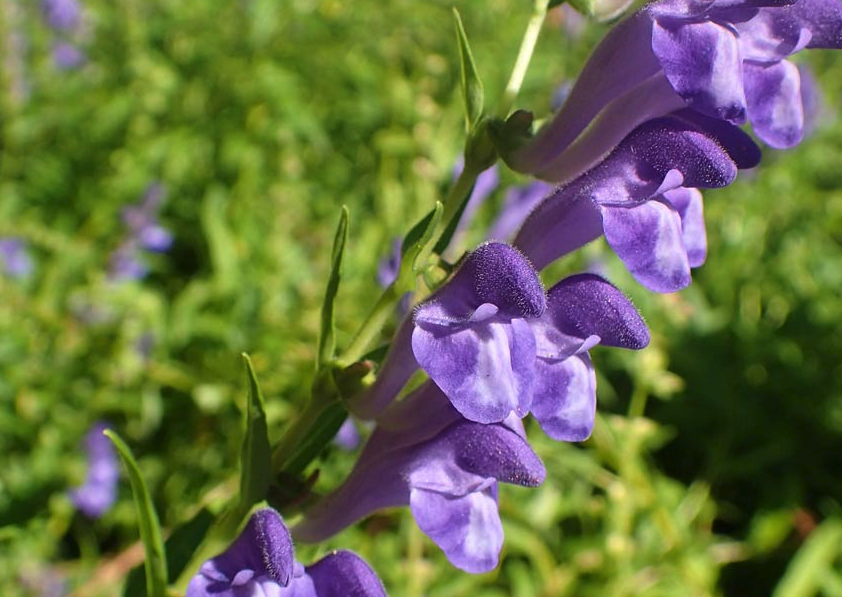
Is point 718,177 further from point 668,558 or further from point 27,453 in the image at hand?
point 27,453

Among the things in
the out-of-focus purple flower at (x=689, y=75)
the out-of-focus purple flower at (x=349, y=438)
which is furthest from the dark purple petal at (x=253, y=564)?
the out-of-focus purple flower at (x=349, y=438)

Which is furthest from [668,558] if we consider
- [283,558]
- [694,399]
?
[283,558]

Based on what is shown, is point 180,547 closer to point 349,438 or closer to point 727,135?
point 727,135

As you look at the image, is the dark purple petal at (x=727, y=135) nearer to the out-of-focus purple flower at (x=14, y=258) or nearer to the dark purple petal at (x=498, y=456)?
the dark purple petal at (x=498, y=456)

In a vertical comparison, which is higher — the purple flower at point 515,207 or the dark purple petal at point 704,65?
the dark purple petal at point 704,65

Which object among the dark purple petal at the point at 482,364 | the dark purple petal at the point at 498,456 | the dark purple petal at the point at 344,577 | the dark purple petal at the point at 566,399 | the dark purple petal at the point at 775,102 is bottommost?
the dark purple petal at the point at 344,577

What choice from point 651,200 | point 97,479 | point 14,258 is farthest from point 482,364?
point 14,258

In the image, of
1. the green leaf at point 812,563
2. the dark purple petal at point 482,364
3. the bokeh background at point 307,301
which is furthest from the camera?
the green leaf at point 812,563
